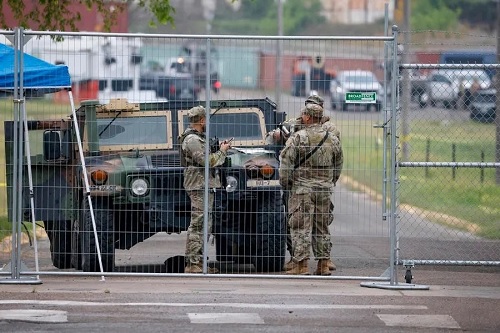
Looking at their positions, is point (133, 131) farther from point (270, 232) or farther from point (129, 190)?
point (270, 232)

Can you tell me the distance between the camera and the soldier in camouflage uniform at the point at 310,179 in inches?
512

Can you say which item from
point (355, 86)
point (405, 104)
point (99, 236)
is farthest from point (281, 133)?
point (405, 104)

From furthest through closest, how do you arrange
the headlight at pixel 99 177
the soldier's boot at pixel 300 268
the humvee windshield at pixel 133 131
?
the humvee windshield at pixel 133 131
the soldier's boot at pixel 300 268
the headlight at pixel 99 177

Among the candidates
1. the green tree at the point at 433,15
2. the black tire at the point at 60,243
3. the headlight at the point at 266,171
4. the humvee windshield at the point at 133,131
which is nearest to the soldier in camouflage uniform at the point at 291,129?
the headlight at the point at 266,171

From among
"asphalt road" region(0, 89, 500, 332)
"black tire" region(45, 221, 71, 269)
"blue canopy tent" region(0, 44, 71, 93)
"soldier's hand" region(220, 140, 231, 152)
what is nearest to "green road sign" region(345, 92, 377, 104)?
"asphalt road" region(0, 89, 500, 332)

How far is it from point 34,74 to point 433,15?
4001cm

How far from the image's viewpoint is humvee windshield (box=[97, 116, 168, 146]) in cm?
1409

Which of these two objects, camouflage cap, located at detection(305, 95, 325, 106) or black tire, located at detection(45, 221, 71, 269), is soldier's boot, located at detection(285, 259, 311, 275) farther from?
black tire, located at detection(45, 221, 71, 269)

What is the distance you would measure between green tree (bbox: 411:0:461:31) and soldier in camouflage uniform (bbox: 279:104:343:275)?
38151 millimetres

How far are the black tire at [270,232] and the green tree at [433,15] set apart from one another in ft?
125

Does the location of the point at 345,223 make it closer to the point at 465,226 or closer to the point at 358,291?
the point at 358,291

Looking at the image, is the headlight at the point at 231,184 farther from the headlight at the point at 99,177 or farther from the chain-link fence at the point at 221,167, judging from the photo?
the headlight at the point at 99,177

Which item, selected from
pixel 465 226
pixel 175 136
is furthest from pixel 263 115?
pixel 465 226

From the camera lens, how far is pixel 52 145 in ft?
44.6
